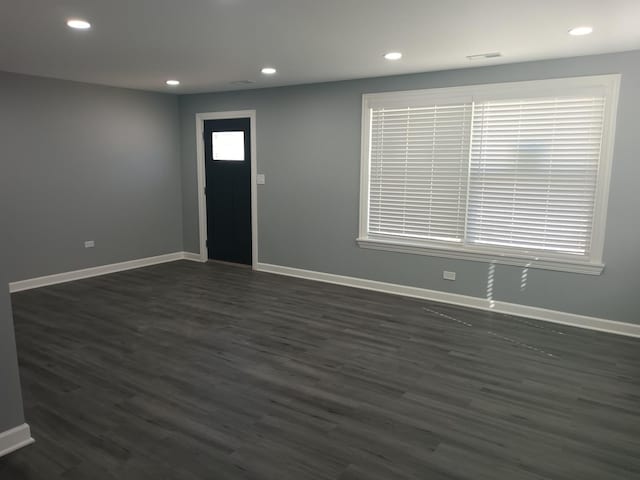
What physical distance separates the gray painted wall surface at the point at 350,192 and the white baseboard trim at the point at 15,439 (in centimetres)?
386

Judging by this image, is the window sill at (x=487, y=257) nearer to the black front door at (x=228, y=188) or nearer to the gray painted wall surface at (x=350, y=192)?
A: the gray painted wall surface at (x=350, y=192)

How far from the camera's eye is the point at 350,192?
5.62 meters

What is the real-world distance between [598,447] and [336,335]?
2.13 meters

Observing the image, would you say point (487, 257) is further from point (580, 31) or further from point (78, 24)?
point (78, 24)


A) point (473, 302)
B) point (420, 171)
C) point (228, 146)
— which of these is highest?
point (228, 146)

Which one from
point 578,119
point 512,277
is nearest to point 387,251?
point 512,277

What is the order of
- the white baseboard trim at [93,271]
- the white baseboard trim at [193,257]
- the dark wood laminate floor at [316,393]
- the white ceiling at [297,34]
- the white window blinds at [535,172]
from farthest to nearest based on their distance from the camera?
the white baseboard trim at [193,257] → the white baseboard trim at [93,271] → the white window blinds at [535,172] → the white ceiling at [297,34] → the dark wood laminate floor at [316,393]

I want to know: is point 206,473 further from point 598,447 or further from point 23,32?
point 23,32

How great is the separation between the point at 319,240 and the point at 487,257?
210 centimetres

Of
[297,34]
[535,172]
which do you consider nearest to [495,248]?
[535,172]

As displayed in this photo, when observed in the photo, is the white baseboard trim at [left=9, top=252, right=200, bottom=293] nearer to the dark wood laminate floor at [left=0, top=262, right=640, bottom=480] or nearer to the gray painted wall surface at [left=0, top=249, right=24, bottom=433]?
the dark wood laminate floor at [left=0, top=262, right=640, bottom=480]

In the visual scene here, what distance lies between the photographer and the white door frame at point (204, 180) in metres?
6.37

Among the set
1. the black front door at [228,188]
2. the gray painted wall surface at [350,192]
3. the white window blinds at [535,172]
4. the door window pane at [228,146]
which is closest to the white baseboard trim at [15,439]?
the gray painted wall surface at [350,192]

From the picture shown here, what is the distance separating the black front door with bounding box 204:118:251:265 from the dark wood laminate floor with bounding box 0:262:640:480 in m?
1.91
